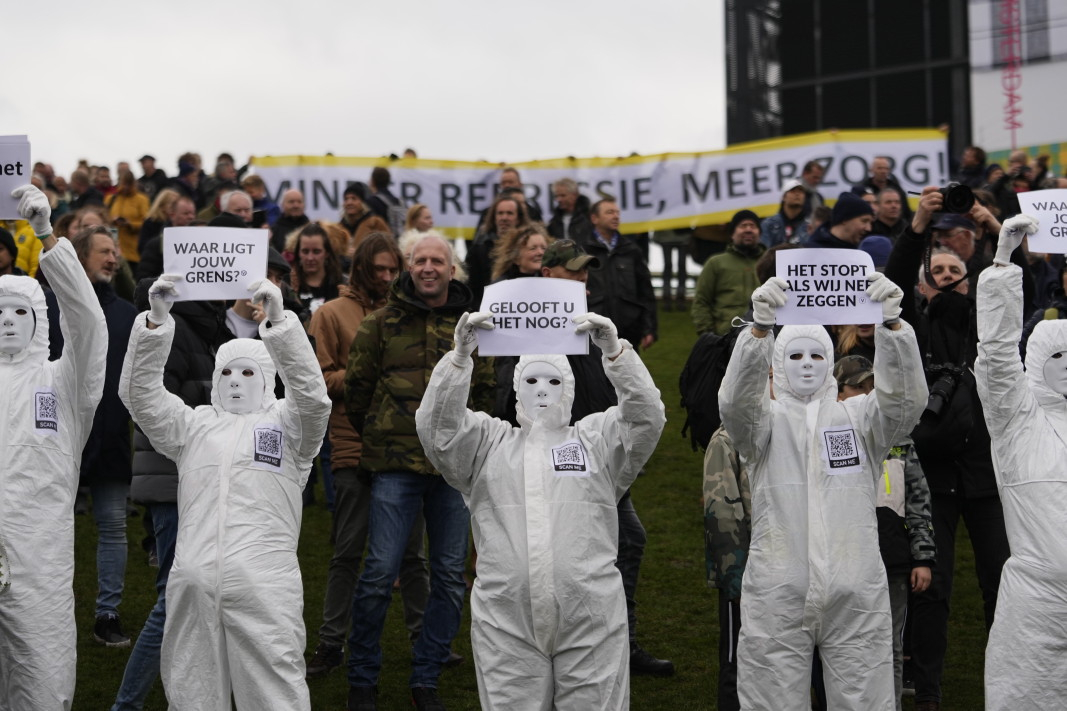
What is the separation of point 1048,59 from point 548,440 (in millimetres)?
17281

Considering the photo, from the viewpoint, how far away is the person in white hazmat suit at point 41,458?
6.24 m

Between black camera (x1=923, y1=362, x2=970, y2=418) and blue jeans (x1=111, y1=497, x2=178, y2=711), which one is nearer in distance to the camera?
blue jeans (x1=111, y1=497, x2=178, y2=711)

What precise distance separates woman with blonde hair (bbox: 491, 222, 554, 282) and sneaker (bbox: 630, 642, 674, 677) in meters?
2.12

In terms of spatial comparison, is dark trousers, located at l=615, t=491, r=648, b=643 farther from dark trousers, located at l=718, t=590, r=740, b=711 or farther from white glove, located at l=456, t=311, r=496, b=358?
white glove, located at l=456, t=311, r=496, b=358

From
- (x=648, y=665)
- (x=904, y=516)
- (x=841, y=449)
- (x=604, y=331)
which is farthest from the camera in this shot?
(x=648, y=665)

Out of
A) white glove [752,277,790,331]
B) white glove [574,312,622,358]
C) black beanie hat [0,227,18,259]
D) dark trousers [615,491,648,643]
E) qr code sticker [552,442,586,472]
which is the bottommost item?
dark trousers [615,491,648,643]

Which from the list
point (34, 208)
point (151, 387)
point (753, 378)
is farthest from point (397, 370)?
point (753, 378)

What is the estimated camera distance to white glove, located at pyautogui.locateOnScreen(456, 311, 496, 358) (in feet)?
19.4

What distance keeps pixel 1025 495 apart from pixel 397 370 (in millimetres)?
2930

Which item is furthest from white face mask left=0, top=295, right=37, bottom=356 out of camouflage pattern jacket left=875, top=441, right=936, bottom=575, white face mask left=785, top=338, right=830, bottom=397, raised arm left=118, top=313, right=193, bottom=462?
camouflage pattern jacket left=875, top=441, right=936, bottom=575

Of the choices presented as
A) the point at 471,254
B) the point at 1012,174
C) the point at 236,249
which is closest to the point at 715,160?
the point at 1012,174

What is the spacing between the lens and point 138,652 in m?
6.73

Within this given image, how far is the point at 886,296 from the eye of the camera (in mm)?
5992

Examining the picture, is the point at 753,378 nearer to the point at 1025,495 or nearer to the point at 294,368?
the point at 1025,495
